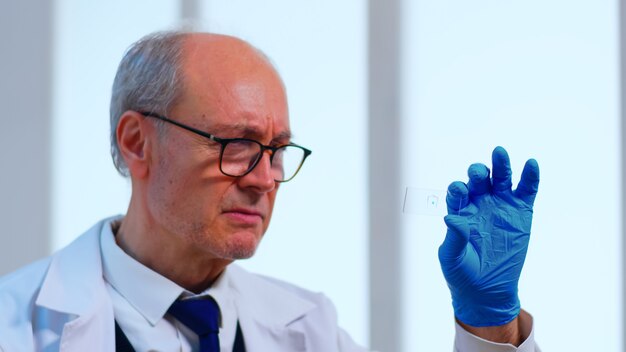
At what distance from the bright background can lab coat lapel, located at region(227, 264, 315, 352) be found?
558 mm

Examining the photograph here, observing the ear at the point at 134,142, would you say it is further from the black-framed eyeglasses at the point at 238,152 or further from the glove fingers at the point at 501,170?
the glove fingers at the point at 501,170

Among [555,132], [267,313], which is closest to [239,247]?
[267,313]

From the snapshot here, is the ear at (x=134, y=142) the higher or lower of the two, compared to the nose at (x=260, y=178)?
higher

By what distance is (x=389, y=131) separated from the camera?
2094 mm

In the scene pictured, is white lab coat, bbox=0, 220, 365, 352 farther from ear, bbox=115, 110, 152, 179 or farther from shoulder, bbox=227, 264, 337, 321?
ear, bbox=115, 110, 152, 179

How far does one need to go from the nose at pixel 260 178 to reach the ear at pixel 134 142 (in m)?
0.23

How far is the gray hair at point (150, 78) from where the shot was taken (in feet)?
4.57

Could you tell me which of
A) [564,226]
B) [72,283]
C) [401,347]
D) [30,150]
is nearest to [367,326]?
[401,347]

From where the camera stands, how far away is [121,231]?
1.50 metres

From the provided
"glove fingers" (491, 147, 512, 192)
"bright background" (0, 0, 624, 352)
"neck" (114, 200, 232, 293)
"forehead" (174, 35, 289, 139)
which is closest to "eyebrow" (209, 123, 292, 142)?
"forehead" (174, 35, 289, 139)

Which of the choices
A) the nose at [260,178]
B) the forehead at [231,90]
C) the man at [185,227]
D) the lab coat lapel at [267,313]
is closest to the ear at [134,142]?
the man at [185,227]

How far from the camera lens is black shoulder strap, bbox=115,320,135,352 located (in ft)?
4.28

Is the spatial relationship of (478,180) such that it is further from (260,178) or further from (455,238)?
(260,178)

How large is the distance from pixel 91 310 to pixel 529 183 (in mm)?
842
